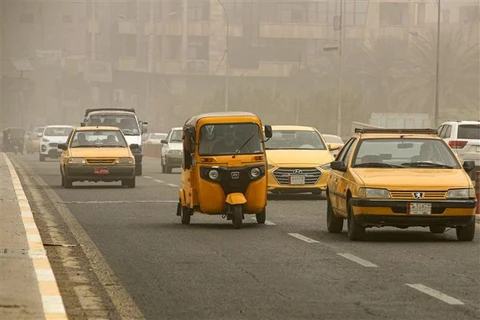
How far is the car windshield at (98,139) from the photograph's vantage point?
3862 cm

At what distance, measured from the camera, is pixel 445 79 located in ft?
382

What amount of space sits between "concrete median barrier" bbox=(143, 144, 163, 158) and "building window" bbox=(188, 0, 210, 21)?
5834 cm

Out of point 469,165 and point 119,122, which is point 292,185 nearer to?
point 469,165

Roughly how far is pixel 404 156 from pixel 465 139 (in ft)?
75.5

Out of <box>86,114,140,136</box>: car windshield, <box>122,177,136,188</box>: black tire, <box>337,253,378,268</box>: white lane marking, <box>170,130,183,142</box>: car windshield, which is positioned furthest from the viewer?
<box>170,130,183,142</box>: car windshield

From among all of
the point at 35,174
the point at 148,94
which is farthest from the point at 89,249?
the point at 148,94

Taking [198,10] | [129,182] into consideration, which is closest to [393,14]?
[198,10]

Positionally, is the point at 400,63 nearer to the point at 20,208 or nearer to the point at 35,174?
the point at 35,174

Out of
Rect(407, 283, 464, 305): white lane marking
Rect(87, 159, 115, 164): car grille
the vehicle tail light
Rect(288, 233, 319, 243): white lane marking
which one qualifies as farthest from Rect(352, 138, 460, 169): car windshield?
the vehicle tail light

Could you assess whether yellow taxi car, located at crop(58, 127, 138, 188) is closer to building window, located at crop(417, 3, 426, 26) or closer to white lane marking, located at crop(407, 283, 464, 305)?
white lane marking, located at crop(407, 283, 464, 305)

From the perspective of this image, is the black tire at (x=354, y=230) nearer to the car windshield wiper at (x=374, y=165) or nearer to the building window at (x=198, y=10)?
the car windshield wiper at (x=374, y=165)

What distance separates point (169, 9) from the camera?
15488cm

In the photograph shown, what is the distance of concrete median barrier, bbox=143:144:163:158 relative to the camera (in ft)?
283

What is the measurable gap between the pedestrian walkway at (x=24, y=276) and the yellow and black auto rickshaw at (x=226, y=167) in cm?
268
